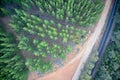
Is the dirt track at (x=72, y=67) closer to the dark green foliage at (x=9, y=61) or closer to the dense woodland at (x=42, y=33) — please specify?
the dense woodland at (x=42, y=33)

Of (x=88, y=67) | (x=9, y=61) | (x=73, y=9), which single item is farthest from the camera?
(x=88, y=67)

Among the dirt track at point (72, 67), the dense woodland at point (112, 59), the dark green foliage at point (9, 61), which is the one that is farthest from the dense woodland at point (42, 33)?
the dense woodland at point (112, 59)

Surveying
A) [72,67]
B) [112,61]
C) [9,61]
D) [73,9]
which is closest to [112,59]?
[112,61]

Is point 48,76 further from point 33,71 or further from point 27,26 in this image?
point 27,26

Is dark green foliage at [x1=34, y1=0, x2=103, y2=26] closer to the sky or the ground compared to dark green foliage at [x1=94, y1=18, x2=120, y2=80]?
closer to the sky

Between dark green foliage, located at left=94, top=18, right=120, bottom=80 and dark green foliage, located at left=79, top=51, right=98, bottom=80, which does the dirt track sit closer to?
dark green foliage, located at left=79, top=51, right=98, bottom=80

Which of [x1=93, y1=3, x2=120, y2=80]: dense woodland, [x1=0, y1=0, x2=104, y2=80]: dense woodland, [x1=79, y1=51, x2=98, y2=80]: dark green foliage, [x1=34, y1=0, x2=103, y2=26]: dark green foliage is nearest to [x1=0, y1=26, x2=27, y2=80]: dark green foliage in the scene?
[x1=0, y1=0, x2=104, y2=80]: dense woodland

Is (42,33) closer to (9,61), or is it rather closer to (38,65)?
(38,65)
